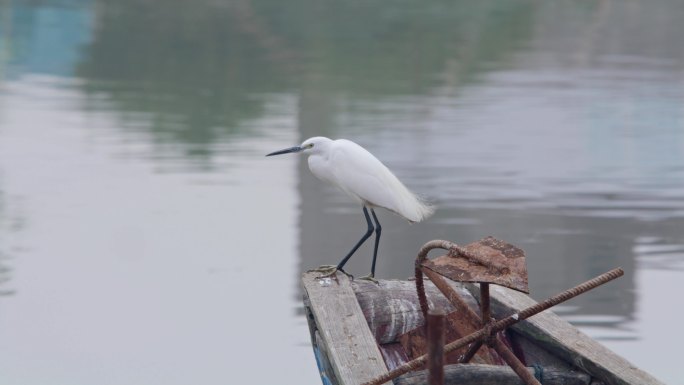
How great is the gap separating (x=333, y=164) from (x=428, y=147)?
546 cm

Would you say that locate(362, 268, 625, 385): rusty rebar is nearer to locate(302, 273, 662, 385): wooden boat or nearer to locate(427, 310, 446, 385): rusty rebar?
locate(302, 273, 662, 385): wooden boat

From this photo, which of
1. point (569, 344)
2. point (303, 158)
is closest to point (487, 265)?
point (569, 344)

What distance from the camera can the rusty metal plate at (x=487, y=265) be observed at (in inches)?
114

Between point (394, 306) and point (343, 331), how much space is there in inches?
18.4

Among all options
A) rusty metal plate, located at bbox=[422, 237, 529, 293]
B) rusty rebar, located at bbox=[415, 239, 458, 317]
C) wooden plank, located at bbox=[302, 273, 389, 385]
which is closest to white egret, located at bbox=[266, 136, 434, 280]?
wooden plank, located at bbox=[302, 273, 389, 385]

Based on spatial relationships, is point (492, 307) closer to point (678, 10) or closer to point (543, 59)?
point (543, 59)

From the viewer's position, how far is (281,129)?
403 inches

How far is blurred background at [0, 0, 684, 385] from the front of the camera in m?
6.00

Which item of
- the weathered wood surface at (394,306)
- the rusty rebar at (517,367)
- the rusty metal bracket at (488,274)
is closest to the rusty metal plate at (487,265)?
the rusty metal bracket at (488,274)

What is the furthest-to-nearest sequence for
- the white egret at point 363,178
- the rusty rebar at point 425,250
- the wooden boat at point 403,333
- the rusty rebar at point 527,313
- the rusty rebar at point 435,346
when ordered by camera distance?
the white egret at point 363,178 → the wooden boat at point 403,333 → the rusty rebar at point 425,250 → the rusty rebar at point 527,313 → the rusty rebar at point 435,346

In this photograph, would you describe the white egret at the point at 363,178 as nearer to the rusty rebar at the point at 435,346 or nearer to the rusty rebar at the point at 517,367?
the rusty rebar at the point at 517,367

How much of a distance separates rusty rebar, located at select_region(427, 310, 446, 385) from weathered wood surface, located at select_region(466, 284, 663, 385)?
0.78m

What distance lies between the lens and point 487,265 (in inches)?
115

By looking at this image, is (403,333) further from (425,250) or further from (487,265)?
(487,265)
